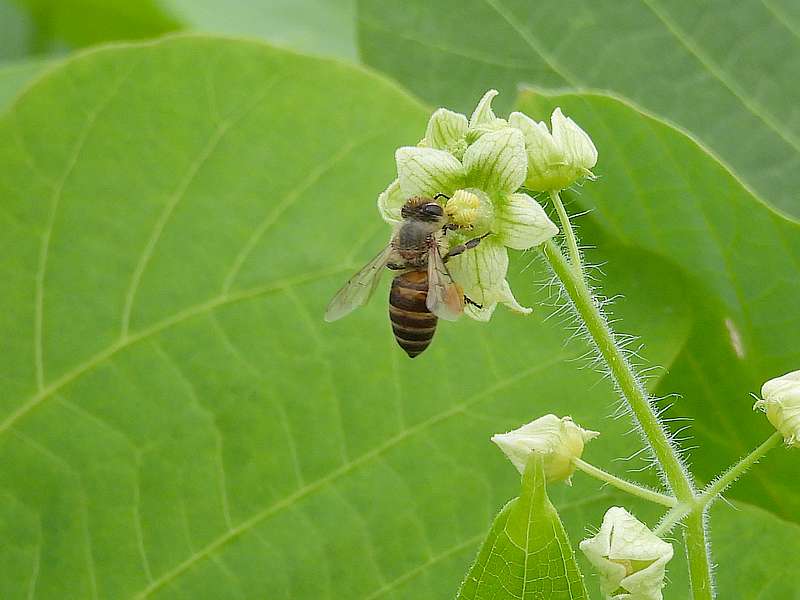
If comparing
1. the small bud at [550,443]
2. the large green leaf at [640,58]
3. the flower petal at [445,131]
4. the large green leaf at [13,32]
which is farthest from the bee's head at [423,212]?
the large green leaf at [13,32]

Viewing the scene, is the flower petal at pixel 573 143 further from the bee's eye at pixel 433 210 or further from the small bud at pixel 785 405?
the small bud at pixel 785 405

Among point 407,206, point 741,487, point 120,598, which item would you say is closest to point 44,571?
point 120,598

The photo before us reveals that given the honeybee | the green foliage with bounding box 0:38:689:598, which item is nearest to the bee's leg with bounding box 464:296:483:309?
the honeybee

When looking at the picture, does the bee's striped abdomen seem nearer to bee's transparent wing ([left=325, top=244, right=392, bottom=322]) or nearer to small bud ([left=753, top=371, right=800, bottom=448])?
bee's transparent wing ([left=325, top=244, right=392, bottom=322])

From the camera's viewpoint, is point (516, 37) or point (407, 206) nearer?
point (407, 206)

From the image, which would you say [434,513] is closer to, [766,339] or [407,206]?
[407,206]
